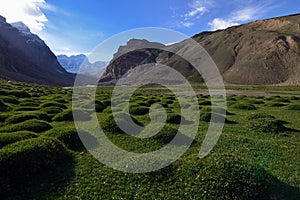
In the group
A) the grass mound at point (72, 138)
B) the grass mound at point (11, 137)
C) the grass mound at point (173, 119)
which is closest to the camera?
the grass mound at point (11, 137)

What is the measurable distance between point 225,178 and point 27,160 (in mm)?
9467

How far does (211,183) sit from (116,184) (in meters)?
4.39

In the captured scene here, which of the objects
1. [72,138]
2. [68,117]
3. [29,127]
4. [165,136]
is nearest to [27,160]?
[72,138]

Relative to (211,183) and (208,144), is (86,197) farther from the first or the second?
(208,144)

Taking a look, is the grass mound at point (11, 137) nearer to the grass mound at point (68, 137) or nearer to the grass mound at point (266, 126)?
the grass mound at point (68, 137)

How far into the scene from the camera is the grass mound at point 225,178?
10500 mm

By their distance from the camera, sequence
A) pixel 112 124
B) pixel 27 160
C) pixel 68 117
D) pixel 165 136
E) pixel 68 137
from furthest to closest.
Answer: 1. pixel 68 117
2. pixel 112 124
3. pixel 165 136
4. pixel 68 137
5. pixel 27 160

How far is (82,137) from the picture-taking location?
59.2ft

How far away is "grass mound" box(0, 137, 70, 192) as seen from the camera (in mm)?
11234

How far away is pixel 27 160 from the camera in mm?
11977

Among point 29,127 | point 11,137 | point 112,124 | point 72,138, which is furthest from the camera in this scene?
point 112,124

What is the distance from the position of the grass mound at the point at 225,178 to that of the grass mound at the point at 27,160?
22.6 feet

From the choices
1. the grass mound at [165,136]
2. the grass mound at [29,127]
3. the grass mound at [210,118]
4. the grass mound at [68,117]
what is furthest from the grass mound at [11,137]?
the grass mound at [210,118]

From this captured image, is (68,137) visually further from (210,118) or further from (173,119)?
(210,118)
